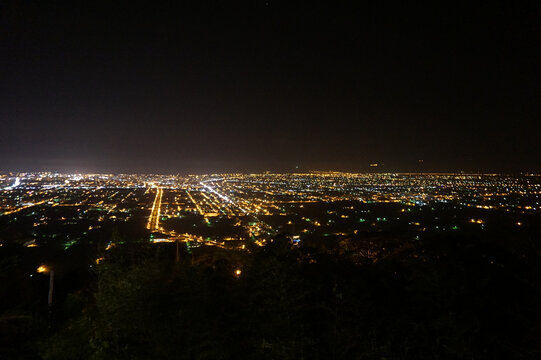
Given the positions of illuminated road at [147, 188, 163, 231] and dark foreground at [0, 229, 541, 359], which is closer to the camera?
dark foreground at [0, 229, 541, 359]

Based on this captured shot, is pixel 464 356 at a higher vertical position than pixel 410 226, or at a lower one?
higher

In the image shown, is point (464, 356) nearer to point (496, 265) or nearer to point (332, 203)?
point (496, 265)

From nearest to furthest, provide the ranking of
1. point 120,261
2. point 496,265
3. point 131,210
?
point 120,261
point 496,265
point 131,210

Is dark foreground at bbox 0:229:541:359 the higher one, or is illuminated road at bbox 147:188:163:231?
dark foreground at bbox 0:229:541:359

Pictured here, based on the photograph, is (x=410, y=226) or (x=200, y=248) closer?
(x=200, y=248)

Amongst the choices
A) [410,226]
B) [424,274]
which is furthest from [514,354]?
[410,226]

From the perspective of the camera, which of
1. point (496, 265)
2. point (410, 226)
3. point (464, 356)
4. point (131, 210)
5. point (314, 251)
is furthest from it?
point (131, 210)

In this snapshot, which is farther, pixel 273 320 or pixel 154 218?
pixel 154 218

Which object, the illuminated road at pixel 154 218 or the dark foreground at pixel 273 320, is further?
the illuminated road at pixel 154 218

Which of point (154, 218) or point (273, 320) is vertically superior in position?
point (273, 320)

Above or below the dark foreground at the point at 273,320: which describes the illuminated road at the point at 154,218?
below

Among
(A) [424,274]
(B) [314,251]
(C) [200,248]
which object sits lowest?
(C) [200,248]
